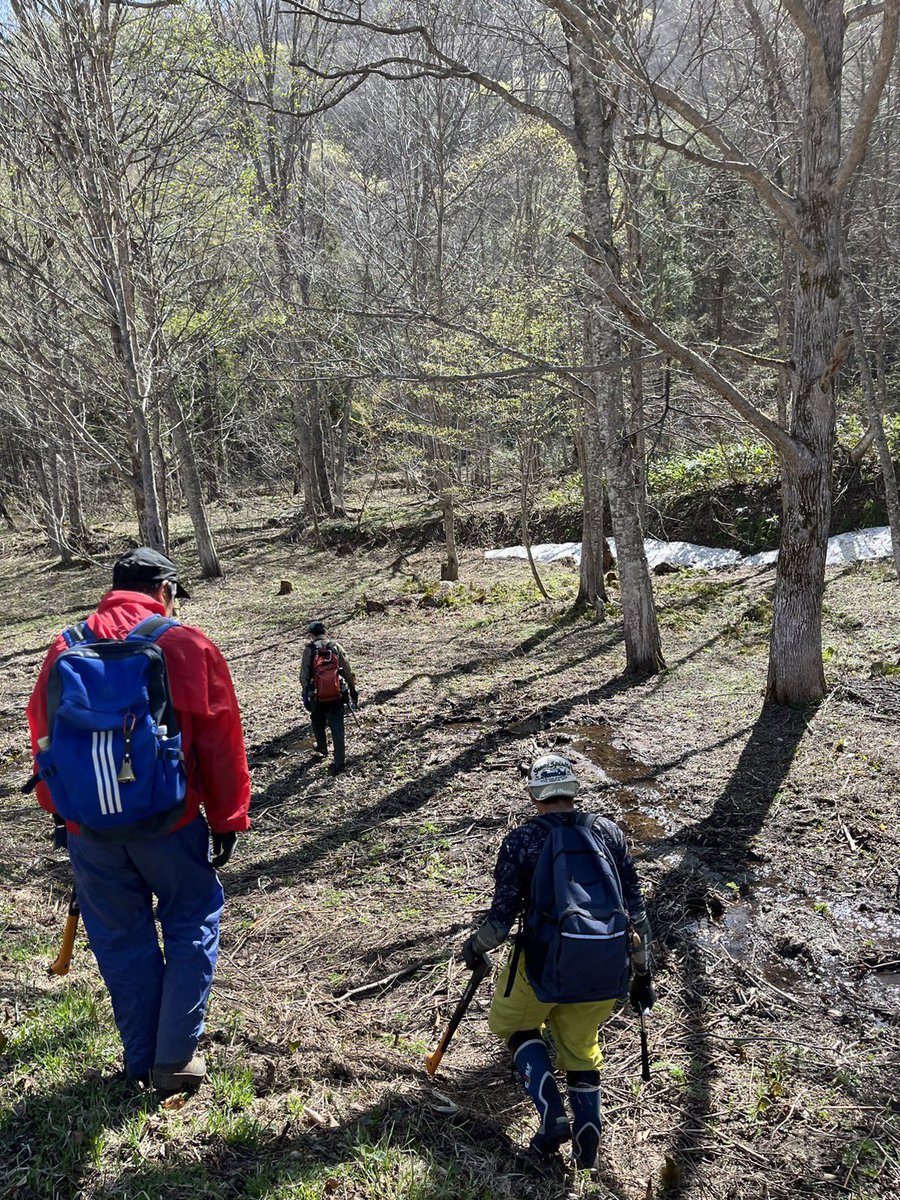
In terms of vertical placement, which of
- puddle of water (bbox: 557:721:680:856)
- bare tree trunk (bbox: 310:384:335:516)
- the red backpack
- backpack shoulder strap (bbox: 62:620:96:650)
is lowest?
puddle of water (bbox: 557:721:680:856)

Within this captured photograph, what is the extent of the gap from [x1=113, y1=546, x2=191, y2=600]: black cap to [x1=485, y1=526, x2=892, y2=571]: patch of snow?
11.3 metres

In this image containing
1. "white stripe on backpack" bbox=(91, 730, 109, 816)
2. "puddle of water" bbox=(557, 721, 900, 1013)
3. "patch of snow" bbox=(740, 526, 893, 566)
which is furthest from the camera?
"patch of snow" bbox=(740, 526, 893, 566)

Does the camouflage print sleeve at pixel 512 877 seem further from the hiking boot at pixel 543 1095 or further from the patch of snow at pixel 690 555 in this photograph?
the patch of snow at pixel 690 555

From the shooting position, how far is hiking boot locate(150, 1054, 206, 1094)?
2.80 m

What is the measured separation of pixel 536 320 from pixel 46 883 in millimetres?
9598

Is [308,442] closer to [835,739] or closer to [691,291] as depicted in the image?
[691,291]

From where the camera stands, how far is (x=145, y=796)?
260cm

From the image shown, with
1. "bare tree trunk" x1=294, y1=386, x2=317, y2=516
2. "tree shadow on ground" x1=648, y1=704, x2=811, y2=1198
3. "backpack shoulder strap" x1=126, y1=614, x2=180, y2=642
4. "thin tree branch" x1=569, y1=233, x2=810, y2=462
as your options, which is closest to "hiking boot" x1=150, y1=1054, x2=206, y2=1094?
"backpack shoulder strap" x1=126, y1=614, x2=180, y2=642

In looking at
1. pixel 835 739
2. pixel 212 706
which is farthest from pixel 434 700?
pixel 212 706

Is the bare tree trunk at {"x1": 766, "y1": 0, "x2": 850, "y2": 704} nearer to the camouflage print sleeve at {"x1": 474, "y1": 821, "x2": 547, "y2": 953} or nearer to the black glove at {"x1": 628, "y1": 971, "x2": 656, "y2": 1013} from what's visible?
the black glove at {"x1": 628, "y1": 971, "x2": 656, "y2": 1013}

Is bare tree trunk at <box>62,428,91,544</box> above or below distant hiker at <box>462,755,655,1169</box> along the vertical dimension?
above

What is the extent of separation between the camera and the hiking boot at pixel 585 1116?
9.35 ft

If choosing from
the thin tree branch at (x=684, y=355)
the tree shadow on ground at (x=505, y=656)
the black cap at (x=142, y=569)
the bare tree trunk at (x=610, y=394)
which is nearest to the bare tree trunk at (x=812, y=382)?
the thin tree branch at (x=684, y=355)

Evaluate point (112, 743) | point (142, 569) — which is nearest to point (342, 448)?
point (142, 569)
